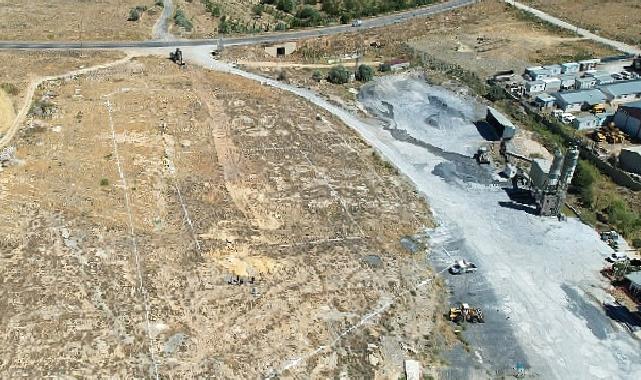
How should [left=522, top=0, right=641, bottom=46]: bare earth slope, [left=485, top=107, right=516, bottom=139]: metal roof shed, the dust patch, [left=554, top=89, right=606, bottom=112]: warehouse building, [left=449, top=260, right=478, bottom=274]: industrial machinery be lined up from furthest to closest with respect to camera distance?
[left=522, top=0, right=641, bottom=46]: bare earth slope, [left=554, top=89, right=606, bottom=112]: warehouse building, [left=485, top=107, right=516, bottom=139]: metal roof shed, the dust patch, [left=449, top=260, right=478, bottom=274]: industrial machinery

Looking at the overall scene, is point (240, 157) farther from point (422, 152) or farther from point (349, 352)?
point (349, 352)

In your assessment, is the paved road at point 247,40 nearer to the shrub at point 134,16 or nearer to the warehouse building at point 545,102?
the shrub at point 134,16

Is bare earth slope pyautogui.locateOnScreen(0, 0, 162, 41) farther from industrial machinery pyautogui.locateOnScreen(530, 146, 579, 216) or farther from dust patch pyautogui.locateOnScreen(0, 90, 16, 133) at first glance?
industrial machinery pyautogui.locateOnScreen(530, 146, 579, 216)

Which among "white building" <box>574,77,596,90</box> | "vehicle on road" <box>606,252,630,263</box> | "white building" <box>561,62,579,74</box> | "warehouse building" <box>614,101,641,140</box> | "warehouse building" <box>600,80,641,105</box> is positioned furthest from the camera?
"white building" <box>561,62,579,74</box>

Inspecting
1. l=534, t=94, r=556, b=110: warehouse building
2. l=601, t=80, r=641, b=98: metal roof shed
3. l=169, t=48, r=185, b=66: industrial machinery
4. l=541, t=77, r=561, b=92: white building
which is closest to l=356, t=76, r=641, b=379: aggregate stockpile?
l=534, t=94, r=556, b=110: warehouse building

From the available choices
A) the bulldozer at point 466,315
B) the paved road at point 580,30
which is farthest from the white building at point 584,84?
the bulldozer at point 466,315

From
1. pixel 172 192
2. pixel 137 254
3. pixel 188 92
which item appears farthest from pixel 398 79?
pixel 137 254
